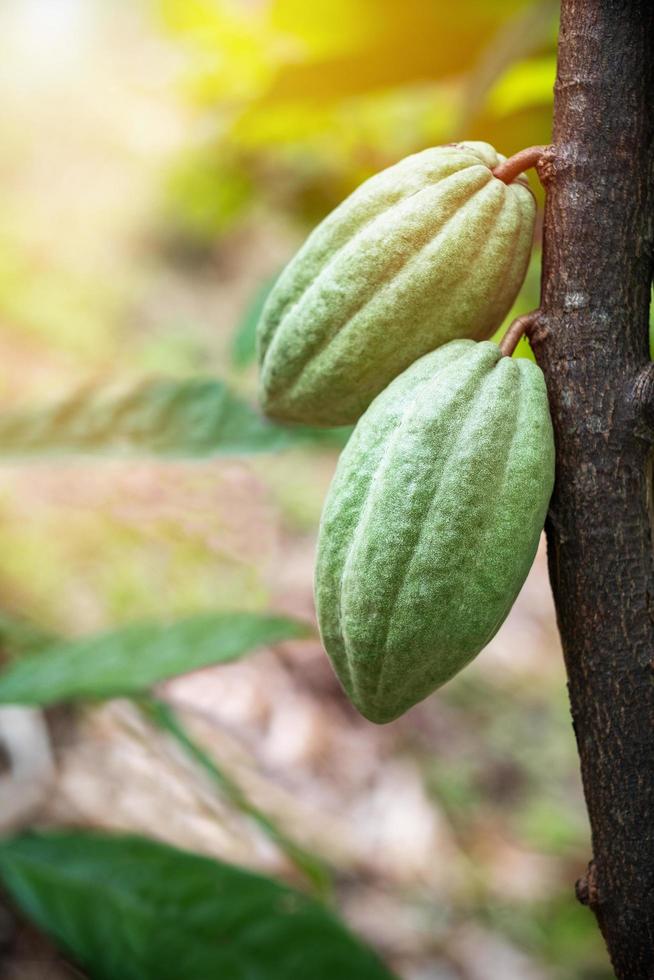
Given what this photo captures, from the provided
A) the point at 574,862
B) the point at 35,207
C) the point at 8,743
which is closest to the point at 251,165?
the point at 8,743

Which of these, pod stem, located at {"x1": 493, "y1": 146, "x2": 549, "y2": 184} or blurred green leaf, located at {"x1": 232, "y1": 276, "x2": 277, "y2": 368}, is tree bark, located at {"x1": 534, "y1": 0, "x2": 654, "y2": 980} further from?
blurred green leaf, located at {"x1": 232, "y1": 276, "x2": 277, "y2": 368}

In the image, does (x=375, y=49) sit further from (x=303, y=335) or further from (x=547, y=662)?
(x=547, y=662)

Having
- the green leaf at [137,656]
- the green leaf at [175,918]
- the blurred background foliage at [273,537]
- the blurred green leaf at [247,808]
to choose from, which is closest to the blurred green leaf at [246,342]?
the blurred background foliage at [273,537]

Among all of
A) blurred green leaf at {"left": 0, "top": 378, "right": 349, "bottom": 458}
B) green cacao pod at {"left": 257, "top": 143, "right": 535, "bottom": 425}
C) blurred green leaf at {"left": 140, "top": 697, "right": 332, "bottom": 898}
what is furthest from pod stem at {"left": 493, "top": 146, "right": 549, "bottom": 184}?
blurred green leaf at {"left": 140, "top": 697, "right": 332, "bottom": 898}

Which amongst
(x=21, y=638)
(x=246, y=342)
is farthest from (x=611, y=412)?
(x=21, y=638)

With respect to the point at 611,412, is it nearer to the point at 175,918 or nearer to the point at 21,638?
the point at 175,918
